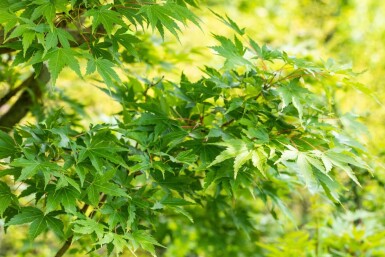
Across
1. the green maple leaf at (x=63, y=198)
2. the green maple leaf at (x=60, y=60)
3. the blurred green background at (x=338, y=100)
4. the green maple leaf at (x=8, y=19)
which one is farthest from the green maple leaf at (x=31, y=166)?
the blurred green background at (x=338, y=100)

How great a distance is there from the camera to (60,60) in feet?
4.54

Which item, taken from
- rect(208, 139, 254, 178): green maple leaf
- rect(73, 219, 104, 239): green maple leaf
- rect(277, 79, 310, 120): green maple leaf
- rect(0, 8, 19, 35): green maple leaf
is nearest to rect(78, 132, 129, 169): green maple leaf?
rect(73, 219, 104, 239): green maple leaf

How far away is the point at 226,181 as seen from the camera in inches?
61.7

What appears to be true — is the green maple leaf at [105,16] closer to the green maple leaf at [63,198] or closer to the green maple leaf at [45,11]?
the green maple leaf at [45,11]

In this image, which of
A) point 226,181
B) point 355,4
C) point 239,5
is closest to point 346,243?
point 226,181

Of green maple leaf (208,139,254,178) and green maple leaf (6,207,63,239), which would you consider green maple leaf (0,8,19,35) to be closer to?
green maple leaf (6,207,63,239)

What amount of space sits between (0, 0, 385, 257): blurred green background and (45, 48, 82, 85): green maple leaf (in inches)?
12.8

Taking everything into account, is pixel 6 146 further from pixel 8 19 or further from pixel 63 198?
pixel 8 19

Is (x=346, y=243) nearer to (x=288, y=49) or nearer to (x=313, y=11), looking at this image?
(x=288, y=49)

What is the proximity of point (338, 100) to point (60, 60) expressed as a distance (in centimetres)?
252

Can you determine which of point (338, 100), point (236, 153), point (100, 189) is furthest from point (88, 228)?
point (338, 100)

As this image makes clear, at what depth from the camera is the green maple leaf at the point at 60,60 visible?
1367 mm

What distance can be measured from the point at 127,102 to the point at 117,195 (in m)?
0.45

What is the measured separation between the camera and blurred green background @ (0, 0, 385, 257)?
96.3 inches
